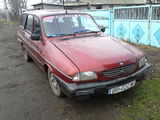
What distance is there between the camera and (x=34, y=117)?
2895 mm

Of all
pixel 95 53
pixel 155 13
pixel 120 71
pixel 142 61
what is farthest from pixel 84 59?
pixel 155 13

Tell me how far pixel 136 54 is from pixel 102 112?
1.32m

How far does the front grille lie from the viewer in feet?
8.90

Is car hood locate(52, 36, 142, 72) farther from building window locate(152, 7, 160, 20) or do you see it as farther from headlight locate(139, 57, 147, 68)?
building window locate(152, 7, 160, 20)

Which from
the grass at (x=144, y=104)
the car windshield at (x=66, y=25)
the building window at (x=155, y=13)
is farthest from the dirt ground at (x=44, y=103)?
the building window at (x=155, y=13)

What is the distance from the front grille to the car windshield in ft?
5.28

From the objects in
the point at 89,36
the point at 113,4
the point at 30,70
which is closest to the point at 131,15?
the point at 89,36

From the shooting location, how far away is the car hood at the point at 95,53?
268 cm

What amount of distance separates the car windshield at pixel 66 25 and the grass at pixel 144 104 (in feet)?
6.34

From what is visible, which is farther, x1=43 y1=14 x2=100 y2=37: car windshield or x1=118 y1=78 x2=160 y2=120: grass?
x1=43 y1=14 x2=100 y2=37: car windshield

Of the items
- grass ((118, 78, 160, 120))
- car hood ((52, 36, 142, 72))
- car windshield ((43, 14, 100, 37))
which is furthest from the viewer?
car windshield ((43, 14, 100, 37))

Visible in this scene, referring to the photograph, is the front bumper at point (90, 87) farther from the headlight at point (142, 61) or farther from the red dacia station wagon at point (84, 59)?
the headlight at point (142, 61)

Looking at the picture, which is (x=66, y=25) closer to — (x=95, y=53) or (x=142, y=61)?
(x=95, y=53)

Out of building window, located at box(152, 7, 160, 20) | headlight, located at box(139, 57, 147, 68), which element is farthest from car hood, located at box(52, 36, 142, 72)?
building window, located at box(152, 7, 160, 20)
